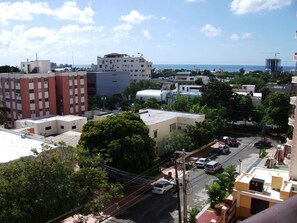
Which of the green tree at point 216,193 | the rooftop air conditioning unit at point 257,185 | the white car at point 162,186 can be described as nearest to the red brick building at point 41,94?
the white car at point 162,186

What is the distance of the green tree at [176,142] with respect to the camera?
2767cm

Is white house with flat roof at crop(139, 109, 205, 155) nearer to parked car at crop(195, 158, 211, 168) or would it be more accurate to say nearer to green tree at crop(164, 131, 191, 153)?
green tree at crop(164, 131, 191, 153)

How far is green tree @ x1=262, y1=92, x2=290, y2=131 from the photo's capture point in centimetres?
3553

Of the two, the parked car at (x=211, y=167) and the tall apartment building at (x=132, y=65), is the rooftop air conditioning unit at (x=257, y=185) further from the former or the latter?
the tall apartment building at (x=132, y=65)

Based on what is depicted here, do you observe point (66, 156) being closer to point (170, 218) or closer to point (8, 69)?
point (170, 218)

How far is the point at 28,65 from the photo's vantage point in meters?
45.0

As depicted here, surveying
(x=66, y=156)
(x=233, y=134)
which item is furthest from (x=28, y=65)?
(x=66, y=156)

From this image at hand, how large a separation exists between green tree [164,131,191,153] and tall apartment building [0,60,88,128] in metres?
21.1

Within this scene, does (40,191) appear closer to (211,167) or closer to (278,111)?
(211,167)

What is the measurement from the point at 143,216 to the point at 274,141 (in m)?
23.4

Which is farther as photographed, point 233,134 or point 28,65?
point 28,65

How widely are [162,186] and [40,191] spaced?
1081cm

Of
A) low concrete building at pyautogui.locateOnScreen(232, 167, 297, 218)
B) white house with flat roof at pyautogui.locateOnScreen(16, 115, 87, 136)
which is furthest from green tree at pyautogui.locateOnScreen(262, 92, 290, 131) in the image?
white house with flat roof at pyautogui.locateOnScreen(16, 115, 87, 136)

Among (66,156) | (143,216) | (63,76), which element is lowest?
(143,216)
